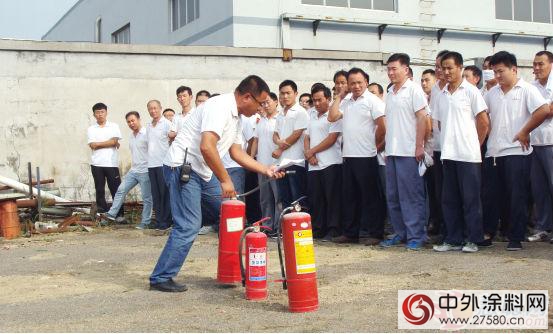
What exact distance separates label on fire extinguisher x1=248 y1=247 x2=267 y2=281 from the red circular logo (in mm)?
1317

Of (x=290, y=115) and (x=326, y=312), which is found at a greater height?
(x=290, y=115)

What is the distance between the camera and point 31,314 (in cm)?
575

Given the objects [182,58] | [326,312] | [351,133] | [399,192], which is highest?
[182,58]

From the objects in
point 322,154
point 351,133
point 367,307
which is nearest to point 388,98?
point 351,133

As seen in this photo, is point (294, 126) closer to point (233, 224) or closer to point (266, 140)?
point (266, 140)

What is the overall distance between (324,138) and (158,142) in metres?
3.48

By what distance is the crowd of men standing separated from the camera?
8.02 metres

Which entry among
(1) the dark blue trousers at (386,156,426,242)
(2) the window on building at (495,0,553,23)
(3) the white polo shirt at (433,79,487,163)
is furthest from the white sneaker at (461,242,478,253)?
(2) the window on building at (495,0,553,23)

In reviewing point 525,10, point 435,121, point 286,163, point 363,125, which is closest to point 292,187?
point 363,125

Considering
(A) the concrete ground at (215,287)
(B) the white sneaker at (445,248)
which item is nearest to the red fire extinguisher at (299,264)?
(A) the concrete ground at (215,287)

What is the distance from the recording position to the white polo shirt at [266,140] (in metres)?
10.5

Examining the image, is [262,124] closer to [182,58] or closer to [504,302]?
[182,58]

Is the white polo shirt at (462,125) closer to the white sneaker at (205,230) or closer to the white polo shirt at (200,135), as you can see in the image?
the white polo shirt at (200,135)

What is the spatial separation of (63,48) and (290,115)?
6.16 metres
